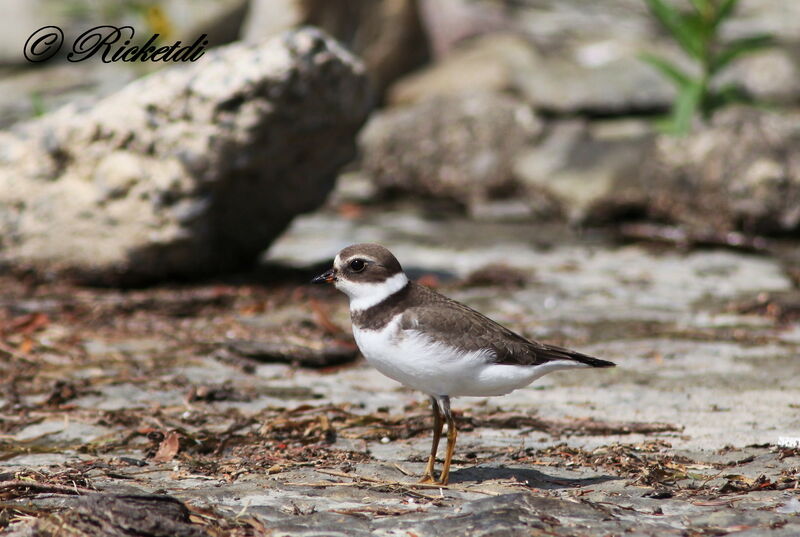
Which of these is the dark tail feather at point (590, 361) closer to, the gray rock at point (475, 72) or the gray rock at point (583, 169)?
the gray rock at point (583, 169)

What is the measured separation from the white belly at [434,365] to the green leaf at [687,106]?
6.87 m

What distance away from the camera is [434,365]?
437 centimetres

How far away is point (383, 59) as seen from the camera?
46.0 ft

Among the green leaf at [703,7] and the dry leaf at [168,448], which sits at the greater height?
the green leaf at [703,7]

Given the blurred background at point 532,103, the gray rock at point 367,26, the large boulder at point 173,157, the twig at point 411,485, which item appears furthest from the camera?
the gray rock at point 367,26

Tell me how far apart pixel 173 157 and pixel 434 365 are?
4.04 metres

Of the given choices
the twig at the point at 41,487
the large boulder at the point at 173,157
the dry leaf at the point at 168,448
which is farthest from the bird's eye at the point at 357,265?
the large boulder at the point at 173,157

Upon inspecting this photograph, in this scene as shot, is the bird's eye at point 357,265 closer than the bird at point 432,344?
No

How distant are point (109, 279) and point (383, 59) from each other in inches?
279

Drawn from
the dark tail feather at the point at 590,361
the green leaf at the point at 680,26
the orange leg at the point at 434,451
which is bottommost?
the orange leg at the point at 434,451

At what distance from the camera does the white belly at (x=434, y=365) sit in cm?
436

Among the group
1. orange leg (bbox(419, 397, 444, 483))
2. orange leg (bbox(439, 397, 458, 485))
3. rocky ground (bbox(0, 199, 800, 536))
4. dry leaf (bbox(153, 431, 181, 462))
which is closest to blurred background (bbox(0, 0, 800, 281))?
rocky ground (bbox(0, 199, 800, 536))

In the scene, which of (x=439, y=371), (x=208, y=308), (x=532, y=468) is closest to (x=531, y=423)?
(x=532, y=468)

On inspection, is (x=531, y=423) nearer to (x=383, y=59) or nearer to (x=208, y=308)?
(x=208, y=308)
